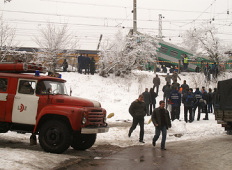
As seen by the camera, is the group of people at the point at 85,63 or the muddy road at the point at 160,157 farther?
the group of people at the point at 85,63

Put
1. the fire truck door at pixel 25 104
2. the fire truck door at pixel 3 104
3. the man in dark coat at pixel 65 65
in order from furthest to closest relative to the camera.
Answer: the man in dark coat at pixel 65 65
the fire truck door at pixel 3 104
the fire truck door at pixel 25 104

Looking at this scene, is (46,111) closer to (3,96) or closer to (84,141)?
(3,96)

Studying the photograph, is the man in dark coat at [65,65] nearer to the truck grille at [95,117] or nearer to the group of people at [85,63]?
the group of people at [85,63]

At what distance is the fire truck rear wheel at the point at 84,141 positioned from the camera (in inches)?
434

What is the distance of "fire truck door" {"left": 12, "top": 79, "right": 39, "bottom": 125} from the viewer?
33.6ft

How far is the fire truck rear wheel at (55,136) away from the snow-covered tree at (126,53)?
2310cm

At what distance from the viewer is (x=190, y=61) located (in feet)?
133

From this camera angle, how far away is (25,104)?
10336mm

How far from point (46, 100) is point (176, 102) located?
9.98 metres

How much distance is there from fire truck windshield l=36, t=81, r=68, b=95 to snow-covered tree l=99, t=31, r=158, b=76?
21828 millimetres

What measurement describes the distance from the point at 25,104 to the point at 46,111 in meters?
0.99

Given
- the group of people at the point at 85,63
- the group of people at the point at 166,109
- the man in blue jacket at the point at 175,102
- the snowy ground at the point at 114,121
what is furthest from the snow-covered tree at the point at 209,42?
the man in blue jacket at the point at 175,102

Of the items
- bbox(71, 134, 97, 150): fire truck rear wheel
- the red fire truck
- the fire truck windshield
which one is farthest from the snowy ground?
the fire truck windshield

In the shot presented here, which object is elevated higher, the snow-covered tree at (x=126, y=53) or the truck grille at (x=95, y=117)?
the snow-covered tree at (x=126, y=53)
